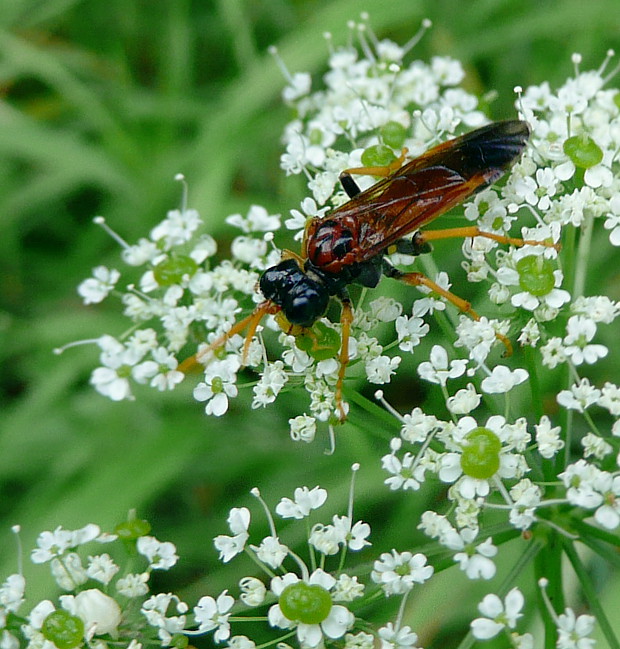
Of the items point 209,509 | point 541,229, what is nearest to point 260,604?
point 541,229

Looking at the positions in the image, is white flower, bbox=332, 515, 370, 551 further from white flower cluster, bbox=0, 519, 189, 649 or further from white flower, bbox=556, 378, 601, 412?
white flower, bbox=556, 378, 601, 412

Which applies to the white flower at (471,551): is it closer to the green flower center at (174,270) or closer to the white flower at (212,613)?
the white flower at (212,613)

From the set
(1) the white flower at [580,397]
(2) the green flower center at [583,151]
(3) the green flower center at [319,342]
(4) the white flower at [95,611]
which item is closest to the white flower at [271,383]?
(3) the green flower center at [319,342]

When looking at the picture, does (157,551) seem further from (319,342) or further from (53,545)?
(319,342)

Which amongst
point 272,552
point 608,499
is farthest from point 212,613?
point 608,499

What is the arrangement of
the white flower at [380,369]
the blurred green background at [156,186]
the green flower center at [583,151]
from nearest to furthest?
the white flower at [380,369] < the green flower center at [583,151] < the blurred green background at [156,186]

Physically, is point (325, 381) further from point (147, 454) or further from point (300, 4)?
point (300, 4)
